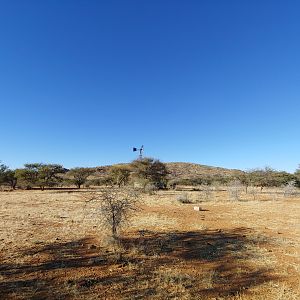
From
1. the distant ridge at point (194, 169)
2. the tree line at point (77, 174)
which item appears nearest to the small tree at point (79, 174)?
the tree line at point (77, 174)

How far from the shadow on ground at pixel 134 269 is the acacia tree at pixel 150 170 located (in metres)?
41.8

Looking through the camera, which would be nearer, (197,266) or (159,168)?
(197,266)

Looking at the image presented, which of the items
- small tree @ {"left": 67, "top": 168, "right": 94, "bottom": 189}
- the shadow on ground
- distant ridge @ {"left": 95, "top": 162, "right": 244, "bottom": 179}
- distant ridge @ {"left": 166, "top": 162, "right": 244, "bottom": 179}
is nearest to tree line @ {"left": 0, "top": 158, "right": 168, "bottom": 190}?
small tree @ {"left": 67, "top": 168, "right": 94, "bottom": 189}

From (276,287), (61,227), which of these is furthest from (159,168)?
(276,287)

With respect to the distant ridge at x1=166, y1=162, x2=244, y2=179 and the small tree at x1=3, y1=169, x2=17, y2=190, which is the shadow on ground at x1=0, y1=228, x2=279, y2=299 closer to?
the small tree at x1=3, y1=169, x2=17, y2=190

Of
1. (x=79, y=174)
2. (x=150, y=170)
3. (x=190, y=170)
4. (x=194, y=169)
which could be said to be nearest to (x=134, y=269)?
(x=150, y=170)

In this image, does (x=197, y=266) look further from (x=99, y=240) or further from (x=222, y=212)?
(x=222, y=212)

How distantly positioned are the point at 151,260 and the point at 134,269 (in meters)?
1.17

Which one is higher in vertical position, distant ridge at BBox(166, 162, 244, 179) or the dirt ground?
distant ridge at BBox(166, 162, 244, 179)

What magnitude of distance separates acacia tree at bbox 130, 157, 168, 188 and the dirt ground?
38.0 metres

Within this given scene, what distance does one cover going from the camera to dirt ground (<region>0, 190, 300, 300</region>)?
814cm

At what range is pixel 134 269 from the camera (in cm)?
978

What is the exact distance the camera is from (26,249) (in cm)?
1218

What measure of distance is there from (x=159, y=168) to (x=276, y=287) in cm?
5047
